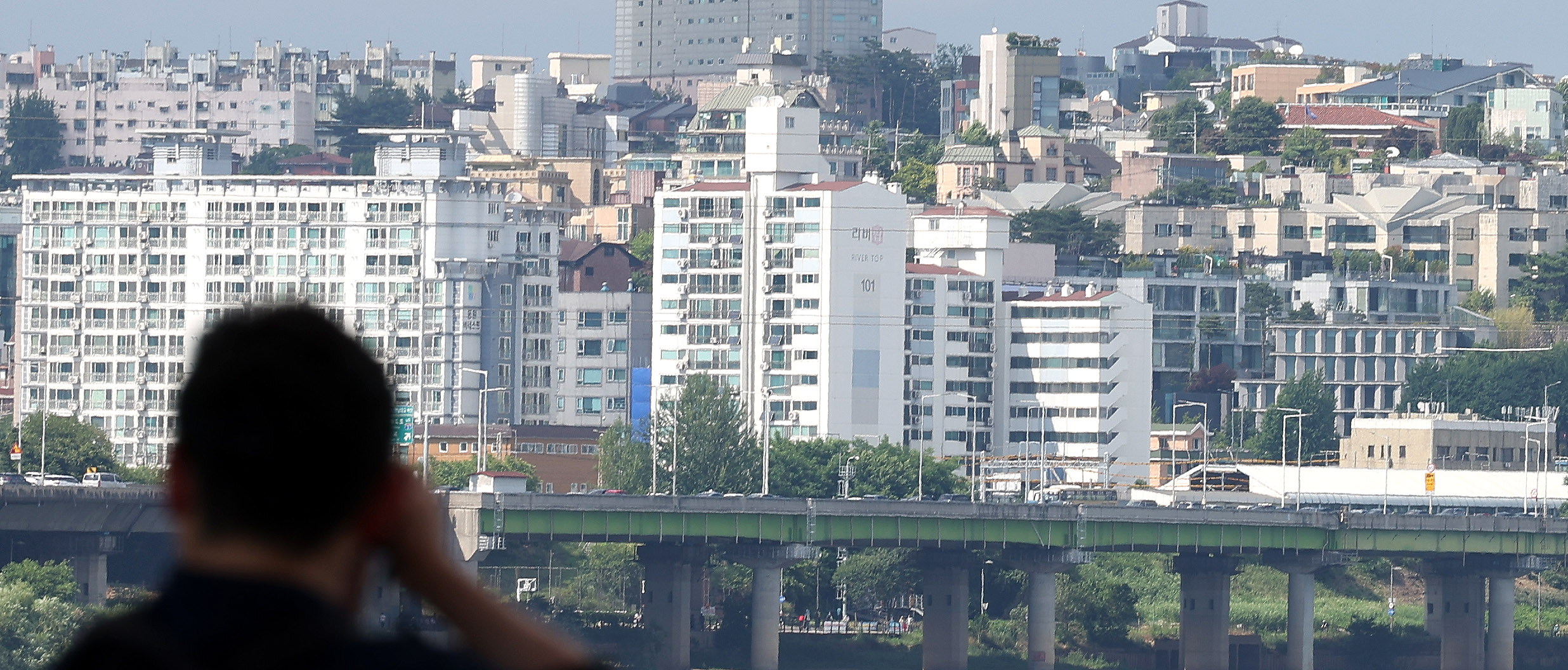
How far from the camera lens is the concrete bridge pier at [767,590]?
263ft

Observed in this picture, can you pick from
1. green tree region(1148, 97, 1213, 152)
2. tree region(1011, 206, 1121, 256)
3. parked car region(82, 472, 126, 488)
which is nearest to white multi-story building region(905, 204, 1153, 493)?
tree region(1011, 206, 1121, 256)

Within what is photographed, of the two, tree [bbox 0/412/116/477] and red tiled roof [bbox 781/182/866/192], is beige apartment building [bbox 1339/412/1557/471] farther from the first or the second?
tree [bbox 0/412/116/477]

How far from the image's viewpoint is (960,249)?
406 feet

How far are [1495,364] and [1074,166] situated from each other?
160ft

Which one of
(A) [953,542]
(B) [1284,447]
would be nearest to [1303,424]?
(B) [1284,447]

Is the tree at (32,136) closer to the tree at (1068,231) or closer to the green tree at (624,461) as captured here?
the tree at (1068,231)

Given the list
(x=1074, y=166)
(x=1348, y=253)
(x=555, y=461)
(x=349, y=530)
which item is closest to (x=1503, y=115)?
(x=1074, y=166)

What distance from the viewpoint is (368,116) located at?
7303 inches

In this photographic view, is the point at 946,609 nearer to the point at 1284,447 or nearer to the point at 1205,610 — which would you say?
the point at 1205,610

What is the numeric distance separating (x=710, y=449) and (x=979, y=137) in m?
68.8

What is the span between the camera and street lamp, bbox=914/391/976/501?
97.9 metres

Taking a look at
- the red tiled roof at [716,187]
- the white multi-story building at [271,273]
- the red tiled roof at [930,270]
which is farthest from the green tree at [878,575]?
the red tiled roof at [716,187]

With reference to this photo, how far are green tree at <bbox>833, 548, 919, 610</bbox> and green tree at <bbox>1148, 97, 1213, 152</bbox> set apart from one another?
80361 mm

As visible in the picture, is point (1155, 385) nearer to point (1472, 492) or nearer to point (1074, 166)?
point (1472, 492)
